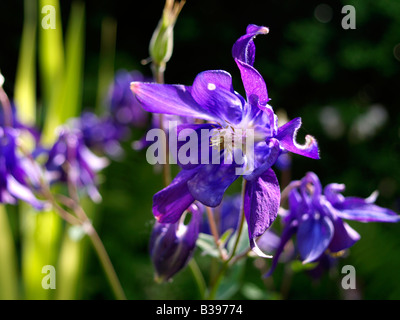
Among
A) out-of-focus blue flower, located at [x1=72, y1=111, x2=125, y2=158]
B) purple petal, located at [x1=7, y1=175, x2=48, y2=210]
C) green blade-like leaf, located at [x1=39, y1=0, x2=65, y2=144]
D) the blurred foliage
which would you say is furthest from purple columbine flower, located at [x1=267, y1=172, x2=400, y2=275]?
the blurred foliage

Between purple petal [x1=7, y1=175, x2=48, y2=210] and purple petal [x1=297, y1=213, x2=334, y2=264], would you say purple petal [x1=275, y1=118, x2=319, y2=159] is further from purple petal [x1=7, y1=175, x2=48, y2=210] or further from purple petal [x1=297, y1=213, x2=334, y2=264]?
purple petal [x1=7, y1=175, x2=48, y2=210]

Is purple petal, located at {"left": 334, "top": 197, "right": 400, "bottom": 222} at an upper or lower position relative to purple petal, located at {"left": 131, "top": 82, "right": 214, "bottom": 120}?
lower

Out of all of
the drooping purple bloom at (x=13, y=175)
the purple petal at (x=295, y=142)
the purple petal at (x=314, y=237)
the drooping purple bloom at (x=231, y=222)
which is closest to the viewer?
the purple petal at (x=295, y=142)

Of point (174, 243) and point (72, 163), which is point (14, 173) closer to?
point (72, 163)

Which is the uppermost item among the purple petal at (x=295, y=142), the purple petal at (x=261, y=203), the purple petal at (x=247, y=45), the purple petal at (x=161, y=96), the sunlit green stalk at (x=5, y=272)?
the purple petal at (x=247, y=45)

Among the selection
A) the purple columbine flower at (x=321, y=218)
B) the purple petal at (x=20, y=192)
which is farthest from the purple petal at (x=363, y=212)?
the purple petal at (x=20, y=192)

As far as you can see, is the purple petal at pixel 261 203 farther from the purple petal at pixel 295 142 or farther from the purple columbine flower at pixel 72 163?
the purple columbine flower at pixel 72 163
